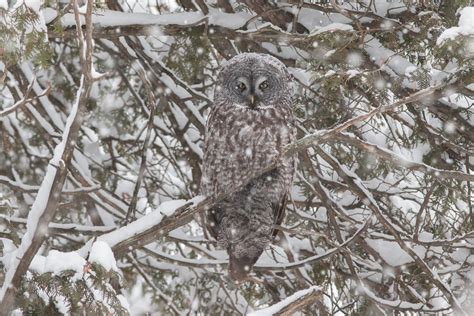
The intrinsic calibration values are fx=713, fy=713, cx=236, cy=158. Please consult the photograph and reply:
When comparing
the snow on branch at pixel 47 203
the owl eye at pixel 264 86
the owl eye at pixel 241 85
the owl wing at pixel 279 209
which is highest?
the owl eye at pixel 241 85

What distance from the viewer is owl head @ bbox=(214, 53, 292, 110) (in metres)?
4.03

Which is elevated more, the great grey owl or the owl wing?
the great grey owl

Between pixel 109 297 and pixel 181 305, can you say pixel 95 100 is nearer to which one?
pixel 181 305

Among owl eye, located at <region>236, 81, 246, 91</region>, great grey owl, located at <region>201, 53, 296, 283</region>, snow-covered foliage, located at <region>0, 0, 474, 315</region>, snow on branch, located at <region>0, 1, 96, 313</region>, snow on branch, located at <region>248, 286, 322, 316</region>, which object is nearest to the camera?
snow on branch, located at <region>0, 1, 96, 313</region>

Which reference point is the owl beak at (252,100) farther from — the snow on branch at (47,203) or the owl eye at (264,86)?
the snow on branch at (47,203)

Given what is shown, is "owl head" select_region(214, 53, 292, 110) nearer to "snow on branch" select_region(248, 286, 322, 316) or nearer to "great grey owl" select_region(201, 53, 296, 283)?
"great grey owl" select_region(201, 53, 296, 283)

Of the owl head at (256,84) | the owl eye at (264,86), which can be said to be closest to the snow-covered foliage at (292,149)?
the owl head at (256,84)

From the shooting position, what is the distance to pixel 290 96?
408 centimetres

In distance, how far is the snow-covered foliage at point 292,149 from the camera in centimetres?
254

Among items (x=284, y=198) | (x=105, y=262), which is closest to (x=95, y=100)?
(x=284, y=198)

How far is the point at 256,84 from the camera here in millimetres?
4051

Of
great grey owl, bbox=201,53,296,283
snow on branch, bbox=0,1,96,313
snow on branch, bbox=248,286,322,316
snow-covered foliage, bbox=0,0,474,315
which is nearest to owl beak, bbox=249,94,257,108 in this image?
great grey owl, bbox=201,53,296,283

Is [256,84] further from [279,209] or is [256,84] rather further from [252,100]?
[279,209]

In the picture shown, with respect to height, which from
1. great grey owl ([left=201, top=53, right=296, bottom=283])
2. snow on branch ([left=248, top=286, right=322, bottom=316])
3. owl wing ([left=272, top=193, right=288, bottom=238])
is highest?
great grey owl ([left=201, top=53, right=296, bottom=283])
